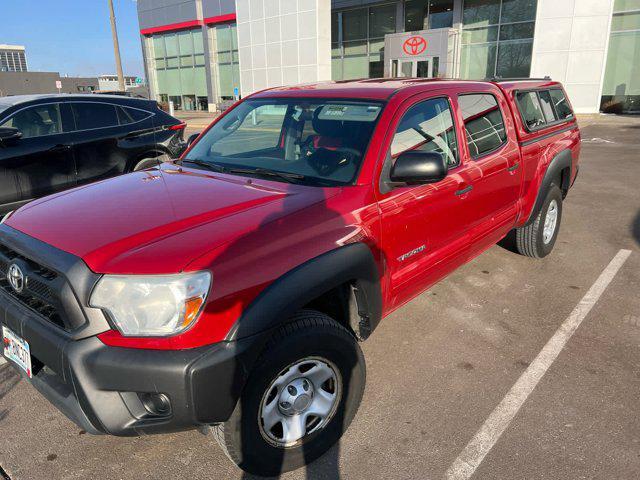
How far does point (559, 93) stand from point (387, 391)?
4.02 m

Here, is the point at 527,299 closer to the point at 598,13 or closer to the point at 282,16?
the point at 598,13

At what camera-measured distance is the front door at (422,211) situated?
2762 mm

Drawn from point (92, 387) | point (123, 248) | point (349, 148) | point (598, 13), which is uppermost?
point (598, 13)

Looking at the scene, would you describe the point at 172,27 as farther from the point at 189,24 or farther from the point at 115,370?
the point at 115,370

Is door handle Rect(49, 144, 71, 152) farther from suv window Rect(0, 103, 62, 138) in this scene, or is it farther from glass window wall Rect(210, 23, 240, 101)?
glass window wall Rect(210, 23, 240, 101)

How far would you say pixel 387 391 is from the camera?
9.84 feet

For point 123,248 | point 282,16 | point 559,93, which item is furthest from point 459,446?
point 282,16

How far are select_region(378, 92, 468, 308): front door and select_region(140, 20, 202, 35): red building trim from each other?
107 feet

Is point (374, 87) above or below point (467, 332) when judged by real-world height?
above

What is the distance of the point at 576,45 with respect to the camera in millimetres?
20000

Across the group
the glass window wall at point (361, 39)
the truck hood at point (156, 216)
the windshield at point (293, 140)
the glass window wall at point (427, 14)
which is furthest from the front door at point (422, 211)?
the glass window wall at point (361, 39)

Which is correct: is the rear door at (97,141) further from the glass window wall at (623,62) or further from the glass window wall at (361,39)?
the glass window wall at (623,62)

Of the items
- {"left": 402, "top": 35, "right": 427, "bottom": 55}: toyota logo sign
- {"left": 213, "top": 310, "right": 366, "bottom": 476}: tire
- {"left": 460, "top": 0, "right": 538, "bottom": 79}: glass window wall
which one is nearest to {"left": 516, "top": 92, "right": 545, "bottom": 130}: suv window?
{"left": 213, "top": 310, "right": 366, "bottom": 476}: tire

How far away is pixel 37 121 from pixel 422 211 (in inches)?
206
